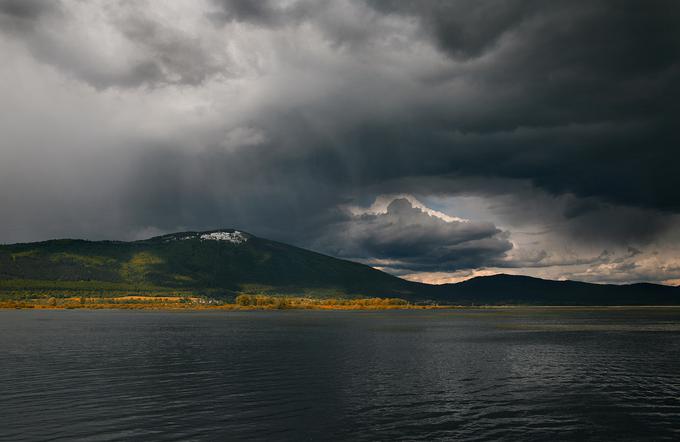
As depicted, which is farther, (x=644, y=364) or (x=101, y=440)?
(x=644, y=364)

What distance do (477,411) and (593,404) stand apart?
14288 millimetres

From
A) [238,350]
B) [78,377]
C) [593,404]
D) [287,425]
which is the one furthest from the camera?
[238,350]

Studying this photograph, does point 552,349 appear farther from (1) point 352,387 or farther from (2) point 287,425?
(2) point 287,425

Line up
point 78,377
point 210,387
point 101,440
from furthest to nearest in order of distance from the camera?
point 78,377 → point 210,387 → point 101,440

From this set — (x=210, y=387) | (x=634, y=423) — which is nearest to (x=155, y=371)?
(x=210, y=387)

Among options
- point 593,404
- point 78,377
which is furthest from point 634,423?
point 78,377

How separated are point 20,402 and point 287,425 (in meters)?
29.7

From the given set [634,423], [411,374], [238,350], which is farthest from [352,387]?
[238,350]

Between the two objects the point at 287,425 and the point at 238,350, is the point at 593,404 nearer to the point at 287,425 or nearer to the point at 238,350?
the point at 287,425

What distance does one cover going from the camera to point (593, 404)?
53.4 metres

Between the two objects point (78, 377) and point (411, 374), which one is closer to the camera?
point (78, 377)

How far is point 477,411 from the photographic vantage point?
160 feet

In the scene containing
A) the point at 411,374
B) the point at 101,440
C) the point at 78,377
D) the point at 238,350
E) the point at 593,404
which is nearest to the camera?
the point at 101,440

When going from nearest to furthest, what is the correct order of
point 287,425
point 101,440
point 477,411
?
1. point 101,440
2. point 287,425
3. point 477,411
